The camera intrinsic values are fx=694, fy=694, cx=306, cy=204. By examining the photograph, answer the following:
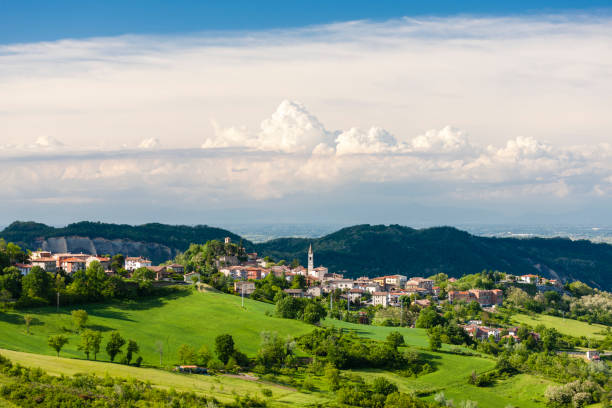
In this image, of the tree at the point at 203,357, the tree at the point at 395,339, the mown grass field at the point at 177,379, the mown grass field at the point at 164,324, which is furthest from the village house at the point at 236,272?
the mown grass field at the point at 177,379

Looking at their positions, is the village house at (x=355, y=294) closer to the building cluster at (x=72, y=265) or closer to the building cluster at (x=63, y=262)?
the building cluster at (x=72, y=265)

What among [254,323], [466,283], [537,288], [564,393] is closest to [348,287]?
[466,283]

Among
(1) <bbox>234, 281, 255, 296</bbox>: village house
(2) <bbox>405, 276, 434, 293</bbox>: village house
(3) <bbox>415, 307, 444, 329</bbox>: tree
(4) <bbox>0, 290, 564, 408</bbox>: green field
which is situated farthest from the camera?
(2) <bbox>405, 276, 434, 293</bbox>: village house

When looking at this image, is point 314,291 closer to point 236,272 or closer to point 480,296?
point 236,272

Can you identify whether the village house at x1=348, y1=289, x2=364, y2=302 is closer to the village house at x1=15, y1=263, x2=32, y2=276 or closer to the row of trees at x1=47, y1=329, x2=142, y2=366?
the village house at x1=15, y1=263, x2=32, y2=276

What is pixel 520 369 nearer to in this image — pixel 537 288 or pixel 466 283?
pixel 466 283

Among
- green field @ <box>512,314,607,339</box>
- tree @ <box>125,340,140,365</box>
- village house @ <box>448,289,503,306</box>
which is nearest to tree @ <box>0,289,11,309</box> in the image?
tree @ <box>125,340,140,365</box>
